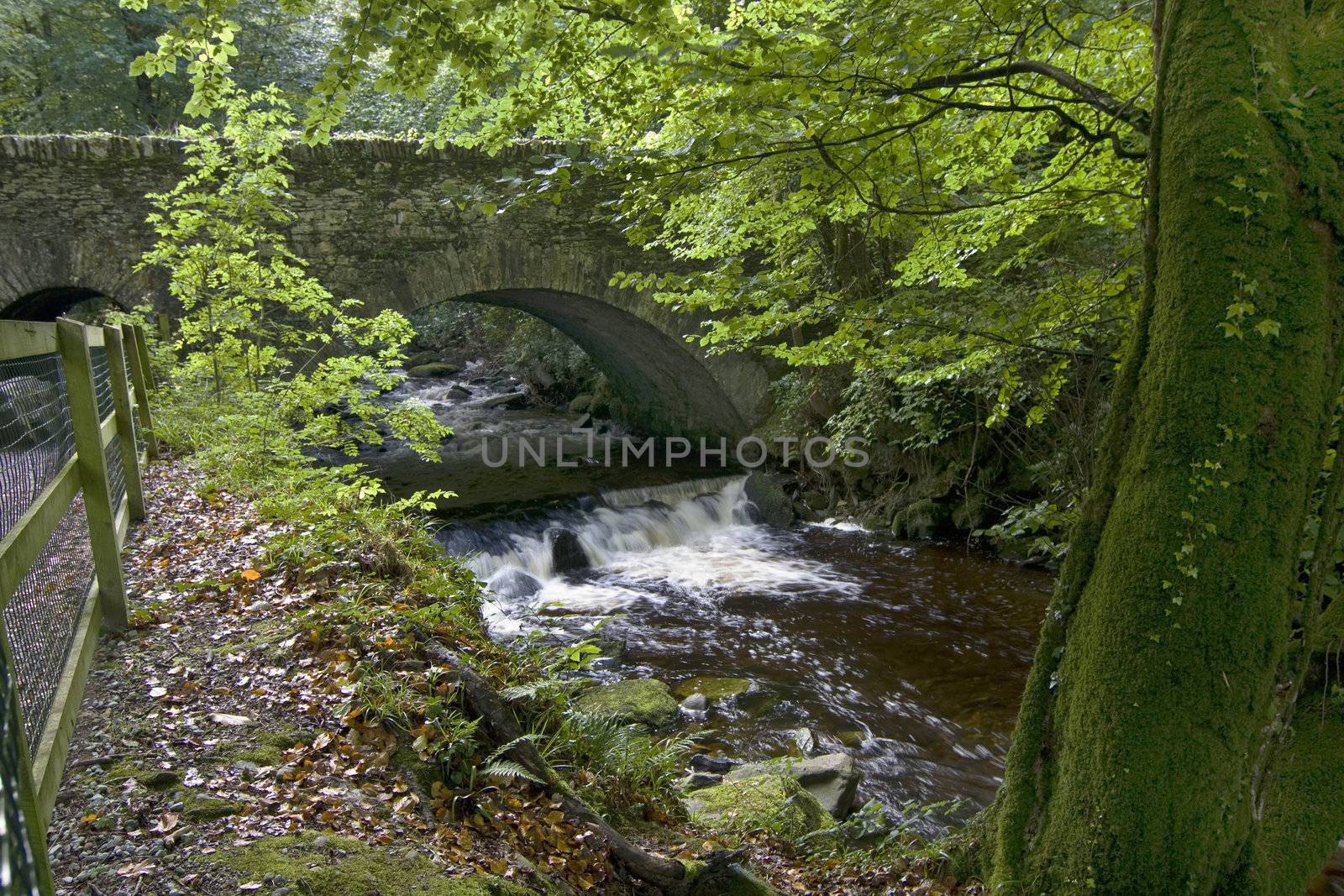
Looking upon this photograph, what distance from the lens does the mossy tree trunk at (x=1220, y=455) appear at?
1957mm

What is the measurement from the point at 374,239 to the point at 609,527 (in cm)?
433

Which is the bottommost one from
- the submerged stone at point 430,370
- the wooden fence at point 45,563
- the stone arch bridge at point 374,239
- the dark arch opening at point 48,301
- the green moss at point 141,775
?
the green moss at point 141,775

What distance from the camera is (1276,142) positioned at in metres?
1.97

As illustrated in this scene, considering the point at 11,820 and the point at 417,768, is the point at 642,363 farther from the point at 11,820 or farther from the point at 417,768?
the point at 11,820

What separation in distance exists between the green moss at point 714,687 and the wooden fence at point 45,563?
366 centimetres

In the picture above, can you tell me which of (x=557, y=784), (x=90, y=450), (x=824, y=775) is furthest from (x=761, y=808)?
(x=90, y=450)

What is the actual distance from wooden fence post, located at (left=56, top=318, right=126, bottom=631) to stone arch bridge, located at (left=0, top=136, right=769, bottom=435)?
448 centimetres

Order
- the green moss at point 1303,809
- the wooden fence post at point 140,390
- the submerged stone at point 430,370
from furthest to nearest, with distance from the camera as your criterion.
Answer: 1. the submerged stone at point 430,370
2. the wooden fence post at point 140,390
3. the green moss at point 1303,809

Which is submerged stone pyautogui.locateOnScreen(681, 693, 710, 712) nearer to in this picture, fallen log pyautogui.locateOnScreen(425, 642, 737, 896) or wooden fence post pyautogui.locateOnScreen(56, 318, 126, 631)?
fallen log pyautogui.locateOnScreen(425, 642, 737, 896)

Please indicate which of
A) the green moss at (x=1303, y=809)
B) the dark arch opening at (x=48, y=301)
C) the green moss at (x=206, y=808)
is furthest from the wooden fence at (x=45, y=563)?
the dark arch opening at (x=48, y=301)

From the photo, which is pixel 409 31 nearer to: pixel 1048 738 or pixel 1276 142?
pixel 1276 142

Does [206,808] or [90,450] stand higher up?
[90,450]

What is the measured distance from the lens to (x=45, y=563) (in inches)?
88.2

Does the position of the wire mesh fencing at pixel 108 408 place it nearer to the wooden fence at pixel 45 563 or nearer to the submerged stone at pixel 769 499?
the wooden fence at pixel 45 563
